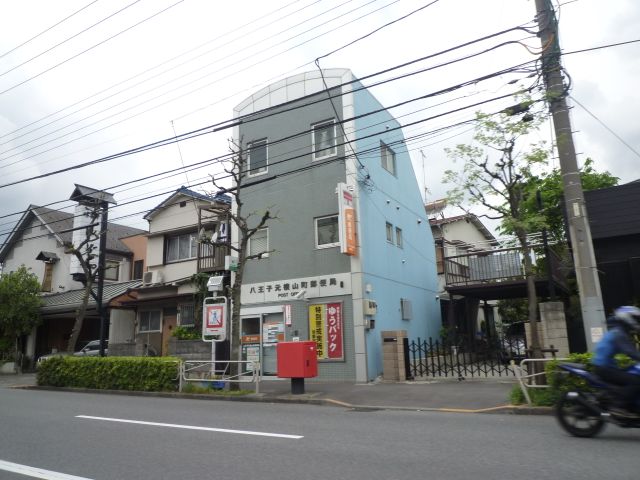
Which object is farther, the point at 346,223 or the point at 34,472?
the point at 346,223

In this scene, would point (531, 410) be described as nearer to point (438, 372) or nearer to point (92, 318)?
point (438, 372)

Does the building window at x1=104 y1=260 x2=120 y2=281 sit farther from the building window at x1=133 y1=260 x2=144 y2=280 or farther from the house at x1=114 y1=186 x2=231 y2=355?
the house at x1=114 y1=186 x2=231 y2=355

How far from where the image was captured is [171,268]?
22844 mm

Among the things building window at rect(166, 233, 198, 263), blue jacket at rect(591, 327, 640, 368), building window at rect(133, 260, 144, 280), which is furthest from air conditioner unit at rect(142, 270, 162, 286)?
blue jacket at rect(591, 327, 640, 368)

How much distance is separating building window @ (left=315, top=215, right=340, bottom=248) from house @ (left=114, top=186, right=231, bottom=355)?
16.6ft

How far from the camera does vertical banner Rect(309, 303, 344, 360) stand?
15.3m

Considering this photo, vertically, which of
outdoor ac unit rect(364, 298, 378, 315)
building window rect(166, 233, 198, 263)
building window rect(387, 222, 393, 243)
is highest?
building window rect(166, 233, 198, 263)

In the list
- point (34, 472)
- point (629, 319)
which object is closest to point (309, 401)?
point (34, 472)

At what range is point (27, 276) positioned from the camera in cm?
2516

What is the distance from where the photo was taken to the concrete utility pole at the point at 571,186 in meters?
8.58

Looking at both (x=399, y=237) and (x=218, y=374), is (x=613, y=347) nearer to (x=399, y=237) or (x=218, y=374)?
(x=218, y=374)

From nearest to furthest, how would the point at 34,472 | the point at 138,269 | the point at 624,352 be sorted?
the point at 34,472, the point at 624,352, the point at 138,269

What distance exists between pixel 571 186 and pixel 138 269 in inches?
997

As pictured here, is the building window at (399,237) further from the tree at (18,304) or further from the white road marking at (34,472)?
the tree at (18,304)
